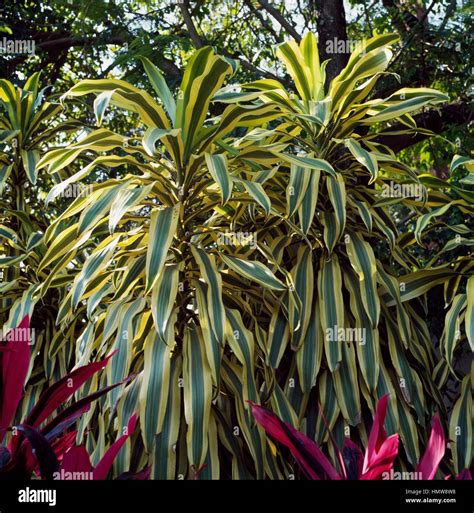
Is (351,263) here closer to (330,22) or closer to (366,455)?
(366,455)

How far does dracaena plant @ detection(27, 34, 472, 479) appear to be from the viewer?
1.76m

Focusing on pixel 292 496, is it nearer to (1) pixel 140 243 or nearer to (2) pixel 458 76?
(1) pixel 140 243

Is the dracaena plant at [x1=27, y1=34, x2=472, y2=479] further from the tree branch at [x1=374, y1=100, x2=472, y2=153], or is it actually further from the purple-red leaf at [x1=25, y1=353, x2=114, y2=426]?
the tree branch at [x1=374, y1=100, x2=472, y2=153]

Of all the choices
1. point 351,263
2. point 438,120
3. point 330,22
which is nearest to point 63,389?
point 351,263

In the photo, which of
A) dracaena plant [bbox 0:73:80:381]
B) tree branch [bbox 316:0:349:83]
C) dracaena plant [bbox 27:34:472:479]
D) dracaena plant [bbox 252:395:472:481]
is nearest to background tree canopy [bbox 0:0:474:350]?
tree branch [bbox 316:0:349:83]

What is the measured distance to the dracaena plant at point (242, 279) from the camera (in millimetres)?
1761

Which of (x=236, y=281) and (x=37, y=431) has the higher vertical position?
(x=236, y=281)

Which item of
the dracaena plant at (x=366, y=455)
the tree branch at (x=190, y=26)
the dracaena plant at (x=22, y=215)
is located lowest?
the dracaena plant at (x=366, y=455)

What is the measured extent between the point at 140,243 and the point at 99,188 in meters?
0.18

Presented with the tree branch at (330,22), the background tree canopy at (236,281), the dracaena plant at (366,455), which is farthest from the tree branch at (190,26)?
the dracaena plant at (366,455)

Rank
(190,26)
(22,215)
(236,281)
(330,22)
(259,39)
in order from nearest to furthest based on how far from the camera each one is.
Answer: (236,281), (22,215), (330,22), (190,26), (259,39)

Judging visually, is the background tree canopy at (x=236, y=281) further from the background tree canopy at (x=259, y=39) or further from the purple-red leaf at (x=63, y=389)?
the background tree canopy at (x=259, y=39)

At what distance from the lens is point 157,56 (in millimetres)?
3555

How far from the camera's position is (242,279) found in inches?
79.7
